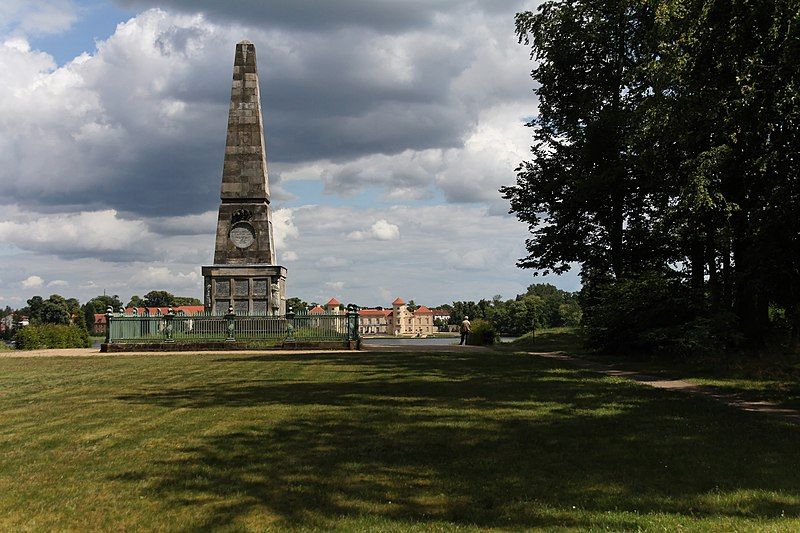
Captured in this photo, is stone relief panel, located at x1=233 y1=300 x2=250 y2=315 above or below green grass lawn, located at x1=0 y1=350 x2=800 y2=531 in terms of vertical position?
above

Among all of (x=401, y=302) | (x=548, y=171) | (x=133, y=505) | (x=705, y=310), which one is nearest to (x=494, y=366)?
(x=705, y=310)

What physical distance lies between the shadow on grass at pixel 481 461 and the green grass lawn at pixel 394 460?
23 mm

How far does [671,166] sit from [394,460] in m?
16.2

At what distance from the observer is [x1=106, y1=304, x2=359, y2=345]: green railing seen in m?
29.8

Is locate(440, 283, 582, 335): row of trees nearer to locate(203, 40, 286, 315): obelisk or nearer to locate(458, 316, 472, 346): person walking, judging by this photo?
locate(458, 316, 472, 346): person walking

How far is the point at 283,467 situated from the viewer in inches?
277

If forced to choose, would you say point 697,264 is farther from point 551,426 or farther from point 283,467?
point 283,467

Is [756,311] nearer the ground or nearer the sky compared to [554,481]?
nearer the sky

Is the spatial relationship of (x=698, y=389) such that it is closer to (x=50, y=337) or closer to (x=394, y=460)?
(x=394, y=460)

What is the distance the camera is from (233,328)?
1197 inches

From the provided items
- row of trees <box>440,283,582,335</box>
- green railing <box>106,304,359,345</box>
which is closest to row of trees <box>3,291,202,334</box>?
row of trees <box>440,283,582,335</box>

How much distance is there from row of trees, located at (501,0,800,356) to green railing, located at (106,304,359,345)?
9.63m

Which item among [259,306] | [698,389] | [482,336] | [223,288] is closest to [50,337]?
[223,288]

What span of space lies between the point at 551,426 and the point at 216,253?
28.4m
